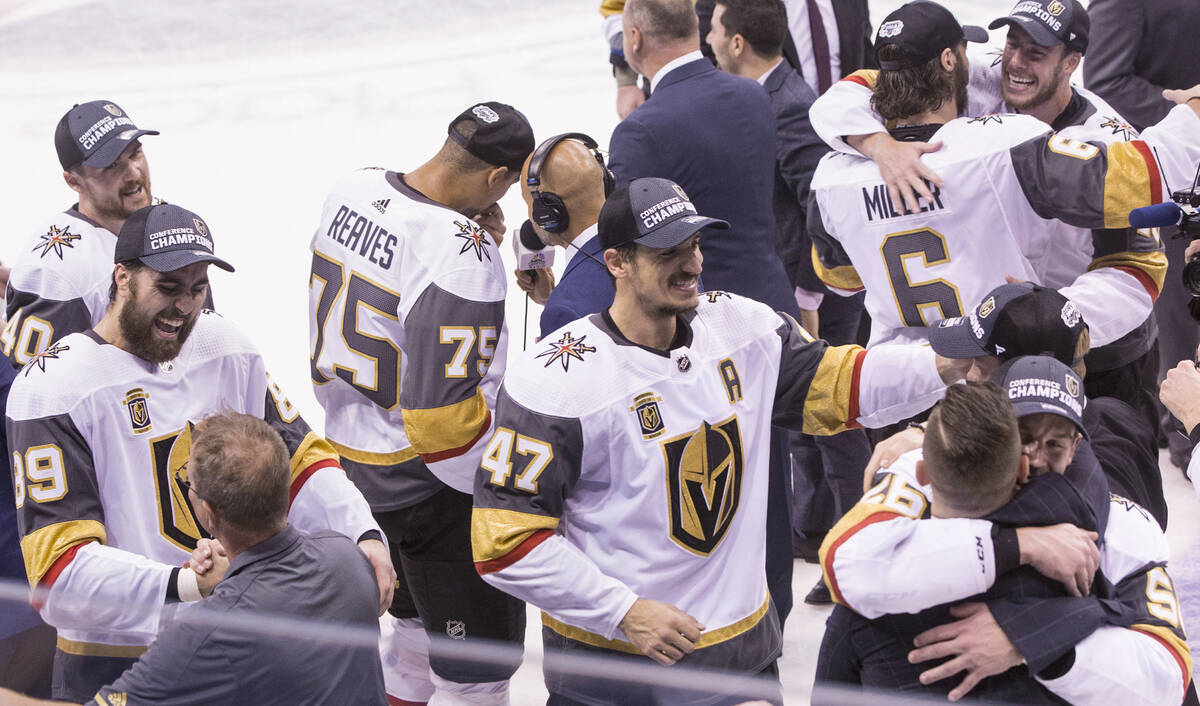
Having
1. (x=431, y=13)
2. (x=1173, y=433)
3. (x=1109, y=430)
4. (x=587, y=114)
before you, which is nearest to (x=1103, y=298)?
(x=1109, y=430)

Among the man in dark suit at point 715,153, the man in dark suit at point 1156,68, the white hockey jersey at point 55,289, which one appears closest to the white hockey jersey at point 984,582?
the man in dark suit at point 715,153

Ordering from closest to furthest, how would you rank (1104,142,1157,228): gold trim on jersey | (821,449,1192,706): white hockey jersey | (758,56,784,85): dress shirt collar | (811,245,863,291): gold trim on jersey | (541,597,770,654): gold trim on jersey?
(821,449,1192,706): white hockey jersey
(541,597,770,654): gold trim on jersey
(1104,142,1157,228): gold trim on jersey
(811,245,863,291): gold trim on jersey
(758,56,784,85): dress shirt collar

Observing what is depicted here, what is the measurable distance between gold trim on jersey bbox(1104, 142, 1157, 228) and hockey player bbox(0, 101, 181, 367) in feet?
8.45

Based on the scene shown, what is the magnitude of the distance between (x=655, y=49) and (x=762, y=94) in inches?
13.9

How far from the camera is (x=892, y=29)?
329 cm

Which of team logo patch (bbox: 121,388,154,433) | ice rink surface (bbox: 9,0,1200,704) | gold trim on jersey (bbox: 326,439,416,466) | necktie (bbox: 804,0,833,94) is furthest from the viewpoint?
ice rink surface (bbox: 9,0,1200,704)

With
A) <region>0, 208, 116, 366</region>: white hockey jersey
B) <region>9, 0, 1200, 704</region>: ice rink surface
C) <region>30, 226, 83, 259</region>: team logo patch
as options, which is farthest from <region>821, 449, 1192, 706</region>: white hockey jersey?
<region>9, 0, 1200, 704</region>: ice rink surface

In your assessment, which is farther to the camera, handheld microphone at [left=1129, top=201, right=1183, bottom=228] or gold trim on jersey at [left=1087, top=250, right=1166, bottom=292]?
gold trim on jersey at [left=1087, top=250, right=1166, bottom=292]

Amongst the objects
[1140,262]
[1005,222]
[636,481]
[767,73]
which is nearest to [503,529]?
[636,481]

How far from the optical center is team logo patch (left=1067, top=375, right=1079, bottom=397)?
226 centimetres

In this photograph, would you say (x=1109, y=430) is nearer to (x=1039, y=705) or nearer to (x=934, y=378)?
(x=934, y=378)

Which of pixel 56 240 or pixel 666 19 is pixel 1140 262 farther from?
pixel 56 240

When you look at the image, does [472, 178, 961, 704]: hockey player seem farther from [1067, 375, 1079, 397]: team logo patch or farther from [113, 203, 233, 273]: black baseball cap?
[113, 203, 233, 273]: black baseball cap

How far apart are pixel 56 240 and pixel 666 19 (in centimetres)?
185
